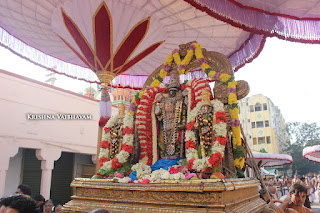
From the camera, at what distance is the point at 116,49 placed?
6.87m

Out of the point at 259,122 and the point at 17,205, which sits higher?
the point at 259,122

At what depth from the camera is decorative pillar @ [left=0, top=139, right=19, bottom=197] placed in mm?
8328

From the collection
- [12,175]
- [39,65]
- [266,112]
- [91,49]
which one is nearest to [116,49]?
[91,49]

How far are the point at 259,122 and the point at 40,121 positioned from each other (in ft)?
111

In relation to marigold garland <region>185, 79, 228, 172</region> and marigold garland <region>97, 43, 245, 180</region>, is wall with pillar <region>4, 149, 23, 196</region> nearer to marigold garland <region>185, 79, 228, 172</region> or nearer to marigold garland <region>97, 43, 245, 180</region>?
marigold garland <region>97, 43, 245, 180</region>

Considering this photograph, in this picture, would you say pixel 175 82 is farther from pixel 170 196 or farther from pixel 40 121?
pixel 40 121

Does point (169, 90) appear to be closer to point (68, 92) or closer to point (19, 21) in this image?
point (19, 21)

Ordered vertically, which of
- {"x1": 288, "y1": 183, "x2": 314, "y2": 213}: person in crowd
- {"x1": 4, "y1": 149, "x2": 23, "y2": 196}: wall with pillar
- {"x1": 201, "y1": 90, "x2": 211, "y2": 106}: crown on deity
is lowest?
{"x1": 4, "y1": 149, "x2": 23, "y2": 196}: wall with pillar

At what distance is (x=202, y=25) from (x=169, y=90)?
7.81ft

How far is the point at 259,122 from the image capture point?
121ft

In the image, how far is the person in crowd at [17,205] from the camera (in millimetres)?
2141

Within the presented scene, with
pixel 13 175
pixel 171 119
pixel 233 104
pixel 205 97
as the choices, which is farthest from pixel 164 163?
pixel 13 175

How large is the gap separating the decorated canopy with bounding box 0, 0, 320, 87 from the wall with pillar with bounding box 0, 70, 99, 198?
7.11ft

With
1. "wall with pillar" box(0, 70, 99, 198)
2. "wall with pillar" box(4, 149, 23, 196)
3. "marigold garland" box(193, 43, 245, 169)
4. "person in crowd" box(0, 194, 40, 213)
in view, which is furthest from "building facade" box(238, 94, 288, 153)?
"person in crowd" box(0, 194, 40, 213)
